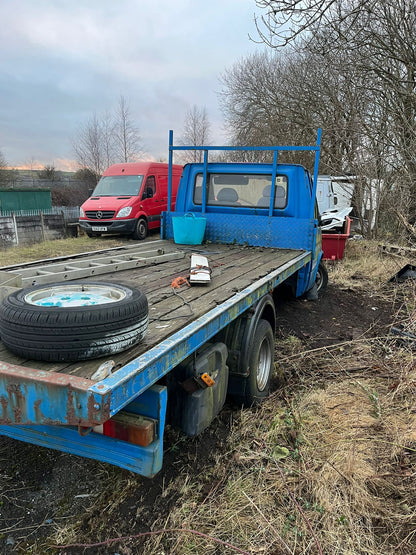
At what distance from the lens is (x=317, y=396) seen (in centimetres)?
340

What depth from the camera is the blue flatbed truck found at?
5.13 feet

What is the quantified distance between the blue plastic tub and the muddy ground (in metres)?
2.73

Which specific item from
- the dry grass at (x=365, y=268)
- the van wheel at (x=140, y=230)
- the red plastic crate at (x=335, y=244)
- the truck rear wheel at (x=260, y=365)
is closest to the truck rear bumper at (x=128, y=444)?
the truck rear wheel at (x=260, y=365)

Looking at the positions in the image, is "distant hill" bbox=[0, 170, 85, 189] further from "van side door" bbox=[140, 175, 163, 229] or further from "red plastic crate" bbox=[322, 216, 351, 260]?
"red plastic crate" bbox=[322, 216, 351, 260]

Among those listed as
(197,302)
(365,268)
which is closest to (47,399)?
(197,302)

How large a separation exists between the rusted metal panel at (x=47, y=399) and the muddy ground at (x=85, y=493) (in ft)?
3.03

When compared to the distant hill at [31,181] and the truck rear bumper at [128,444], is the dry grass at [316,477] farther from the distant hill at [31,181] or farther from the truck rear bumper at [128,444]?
the distant hill at [31,181]

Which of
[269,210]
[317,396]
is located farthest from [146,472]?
[269,210]

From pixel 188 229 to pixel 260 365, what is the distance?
8.32 ft

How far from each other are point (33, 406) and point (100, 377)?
11.6 inches

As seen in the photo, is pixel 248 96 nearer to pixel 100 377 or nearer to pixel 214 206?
pixel 214 206

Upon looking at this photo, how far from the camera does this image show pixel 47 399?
1.54m

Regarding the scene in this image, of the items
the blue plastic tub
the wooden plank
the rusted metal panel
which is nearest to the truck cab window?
the blue plastic tub

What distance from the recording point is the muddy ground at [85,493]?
211 centimetres
